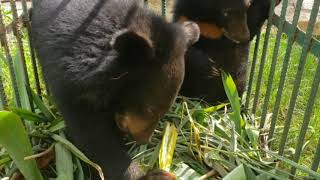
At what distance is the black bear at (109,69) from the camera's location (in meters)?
1.93

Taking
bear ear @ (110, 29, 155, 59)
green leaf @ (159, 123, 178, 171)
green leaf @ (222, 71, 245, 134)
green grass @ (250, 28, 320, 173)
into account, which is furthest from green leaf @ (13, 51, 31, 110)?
green grass @ (250, 28, 320, 173)

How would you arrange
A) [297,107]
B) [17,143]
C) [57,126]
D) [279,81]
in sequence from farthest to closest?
[297,107], [279,81], [57,126], [17,143]

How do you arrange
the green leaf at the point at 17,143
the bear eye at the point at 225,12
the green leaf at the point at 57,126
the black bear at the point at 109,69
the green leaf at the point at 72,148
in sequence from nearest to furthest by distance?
the black bear at the point at 109,69, the green leaf at the point at 17,143, the green leaf at the point at 72,148, the green leaf at the point at 57,126, the bear eye at the point at 225,12

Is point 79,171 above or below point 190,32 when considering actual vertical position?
below

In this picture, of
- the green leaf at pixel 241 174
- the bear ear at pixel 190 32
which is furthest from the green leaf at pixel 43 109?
the green leaf at pixel 241 174

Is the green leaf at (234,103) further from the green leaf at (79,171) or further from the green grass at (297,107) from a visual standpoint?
the green leaf at (79,171)

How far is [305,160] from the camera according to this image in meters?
2.96

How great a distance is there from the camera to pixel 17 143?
2.16m

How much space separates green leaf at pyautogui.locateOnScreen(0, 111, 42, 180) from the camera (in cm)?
206

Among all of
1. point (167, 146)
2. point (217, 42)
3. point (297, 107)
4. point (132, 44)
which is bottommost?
point (297, 107)

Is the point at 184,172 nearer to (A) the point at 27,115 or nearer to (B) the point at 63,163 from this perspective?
(B) the point at 63,163

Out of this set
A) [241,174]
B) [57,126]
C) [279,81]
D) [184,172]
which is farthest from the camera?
[279,81]

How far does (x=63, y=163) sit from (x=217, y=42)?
1.35m

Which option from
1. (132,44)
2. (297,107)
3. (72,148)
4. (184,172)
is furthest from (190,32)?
(297,107)
